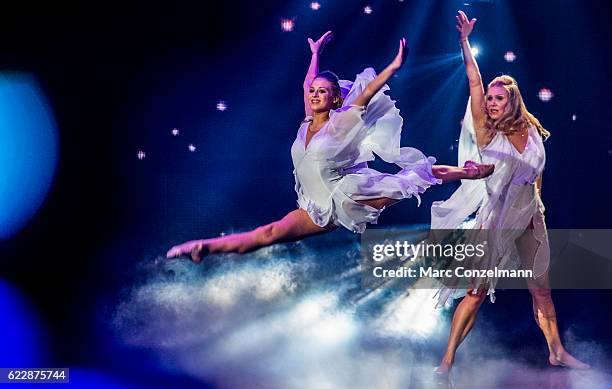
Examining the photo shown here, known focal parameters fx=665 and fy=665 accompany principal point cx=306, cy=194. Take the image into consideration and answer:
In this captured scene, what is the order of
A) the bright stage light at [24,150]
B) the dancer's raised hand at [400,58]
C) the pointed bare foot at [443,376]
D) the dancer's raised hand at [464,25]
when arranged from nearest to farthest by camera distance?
the dancer's raised hand at [400,58]
the pointed bare foot at [443,376]
the dancer's raised hand at [464,25]
the bright stage light at [24,150]

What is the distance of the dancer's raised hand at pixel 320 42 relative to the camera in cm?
411

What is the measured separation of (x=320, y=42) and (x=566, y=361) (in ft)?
8.08

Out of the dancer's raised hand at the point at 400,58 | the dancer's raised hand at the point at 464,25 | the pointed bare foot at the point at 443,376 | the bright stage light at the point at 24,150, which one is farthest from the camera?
the bright stage light at the point at 24,150

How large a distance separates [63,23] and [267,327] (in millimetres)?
2305

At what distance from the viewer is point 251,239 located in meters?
4.11

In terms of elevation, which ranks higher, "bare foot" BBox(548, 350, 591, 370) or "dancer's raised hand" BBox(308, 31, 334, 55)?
"dancer's raised hand" BBox(308, 31, 334, 55)

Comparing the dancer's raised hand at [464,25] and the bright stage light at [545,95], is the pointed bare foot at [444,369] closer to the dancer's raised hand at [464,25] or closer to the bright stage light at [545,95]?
Answer: the bright stage light at [545,95]

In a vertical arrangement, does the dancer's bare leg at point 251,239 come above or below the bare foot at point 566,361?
above

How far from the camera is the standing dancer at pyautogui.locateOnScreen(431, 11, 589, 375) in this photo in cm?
398

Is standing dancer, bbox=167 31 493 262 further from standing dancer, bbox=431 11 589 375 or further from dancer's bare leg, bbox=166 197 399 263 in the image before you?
standing dancer, bbox=431 11 589 375

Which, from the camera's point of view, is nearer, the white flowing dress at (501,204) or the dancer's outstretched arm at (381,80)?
the dancer's outstretched arm at (381,80)

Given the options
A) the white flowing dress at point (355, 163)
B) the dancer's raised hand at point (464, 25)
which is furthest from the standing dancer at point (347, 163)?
the dancer's raised hand at point (464, 25)

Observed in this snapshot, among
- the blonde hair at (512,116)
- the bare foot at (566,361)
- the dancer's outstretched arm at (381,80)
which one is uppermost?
the dancer's outstretched arm at (381,80)

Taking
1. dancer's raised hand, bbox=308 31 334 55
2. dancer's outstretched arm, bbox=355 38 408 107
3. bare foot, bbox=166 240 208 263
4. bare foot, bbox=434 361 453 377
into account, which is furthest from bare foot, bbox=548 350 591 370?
dancer's raised hand, bbox=308 31 334 55
